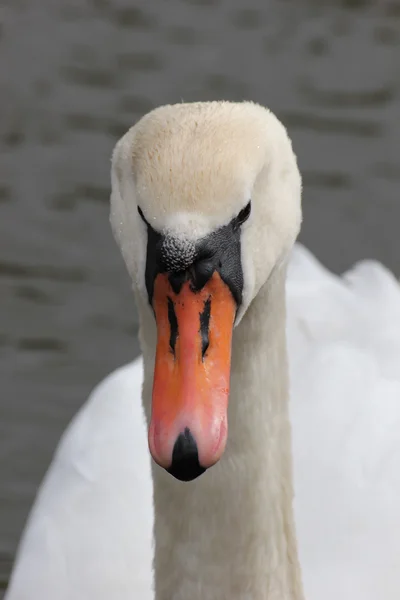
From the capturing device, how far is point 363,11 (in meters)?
8.34

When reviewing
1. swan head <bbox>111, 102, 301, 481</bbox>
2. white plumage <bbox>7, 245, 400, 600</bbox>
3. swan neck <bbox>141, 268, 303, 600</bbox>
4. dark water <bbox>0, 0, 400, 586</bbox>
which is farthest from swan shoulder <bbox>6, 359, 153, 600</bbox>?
swan head <bbox>111, 102, 301, 481</bbox>

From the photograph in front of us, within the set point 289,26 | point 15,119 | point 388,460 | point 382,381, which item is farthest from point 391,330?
point 289,26

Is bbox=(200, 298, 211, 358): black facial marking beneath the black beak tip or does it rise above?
above

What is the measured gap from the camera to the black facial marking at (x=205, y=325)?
2500 millimetres

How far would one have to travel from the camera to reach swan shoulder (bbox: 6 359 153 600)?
4.01 meters

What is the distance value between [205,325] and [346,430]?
1.88 metres

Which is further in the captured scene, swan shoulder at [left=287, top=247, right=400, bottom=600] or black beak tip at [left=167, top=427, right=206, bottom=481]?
swan shoulder at [left=287, top=247, right=400, bottom=600]

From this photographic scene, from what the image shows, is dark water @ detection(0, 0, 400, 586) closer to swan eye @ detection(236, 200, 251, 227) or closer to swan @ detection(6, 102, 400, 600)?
swan @ detection(6, 102, 400, 600)

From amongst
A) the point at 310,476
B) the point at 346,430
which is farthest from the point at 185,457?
the point at 346,430

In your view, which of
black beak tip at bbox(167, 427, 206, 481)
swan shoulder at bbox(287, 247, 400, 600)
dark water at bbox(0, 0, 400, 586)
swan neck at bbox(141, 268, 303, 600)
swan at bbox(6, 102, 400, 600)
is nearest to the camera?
black beak tip at bbox(167, 427, 206, 481)

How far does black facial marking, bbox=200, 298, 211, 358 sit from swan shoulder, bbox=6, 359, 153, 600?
5.22 feet

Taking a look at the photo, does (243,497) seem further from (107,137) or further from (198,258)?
(107,137)

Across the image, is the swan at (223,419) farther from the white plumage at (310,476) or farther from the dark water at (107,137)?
the dark water at (107,137)

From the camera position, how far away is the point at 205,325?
8.26 feet
